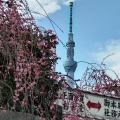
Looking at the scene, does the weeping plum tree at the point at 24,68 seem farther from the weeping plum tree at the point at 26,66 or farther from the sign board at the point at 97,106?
the sign board at the point at 97,106

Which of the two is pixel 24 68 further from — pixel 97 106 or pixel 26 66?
pixel 97 106

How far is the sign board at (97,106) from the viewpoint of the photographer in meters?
4.44

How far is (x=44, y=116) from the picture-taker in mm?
3270

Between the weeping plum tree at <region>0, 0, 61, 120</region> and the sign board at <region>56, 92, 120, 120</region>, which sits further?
the sign board at <region>56, 92, 120, 120</region>

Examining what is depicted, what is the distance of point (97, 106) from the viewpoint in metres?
4.70

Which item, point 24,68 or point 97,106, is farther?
point 97,106

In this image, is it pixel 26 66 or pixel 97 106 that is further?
pixel 97 106


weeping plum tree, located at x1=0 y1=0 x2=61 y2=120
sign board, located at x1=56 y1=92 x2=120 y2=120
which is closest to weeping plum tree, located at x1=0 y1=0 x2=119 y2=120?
weeping plum tree, located at x1=0 y1=0 x2=61 y2=120

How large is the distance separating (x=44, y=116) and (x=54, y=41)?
78 centimetres

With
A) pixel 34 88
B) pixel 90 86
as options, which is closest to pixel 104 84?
pixel 90 86

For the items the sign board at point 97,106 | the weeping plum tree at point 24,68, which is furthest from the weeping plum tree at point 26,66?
the sign board at point 97,106

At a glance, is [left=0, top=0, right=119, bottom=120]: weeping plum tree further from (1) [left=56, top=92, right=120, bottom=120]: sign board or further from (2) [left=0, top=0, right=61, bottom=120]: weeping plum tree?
(1) [left=56, top=92, right=120, bottom=120]: sign board

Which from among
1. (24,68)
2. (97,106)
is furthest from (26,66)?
(97,106)

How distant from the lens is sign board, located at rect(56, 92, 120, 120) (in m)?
4.44
